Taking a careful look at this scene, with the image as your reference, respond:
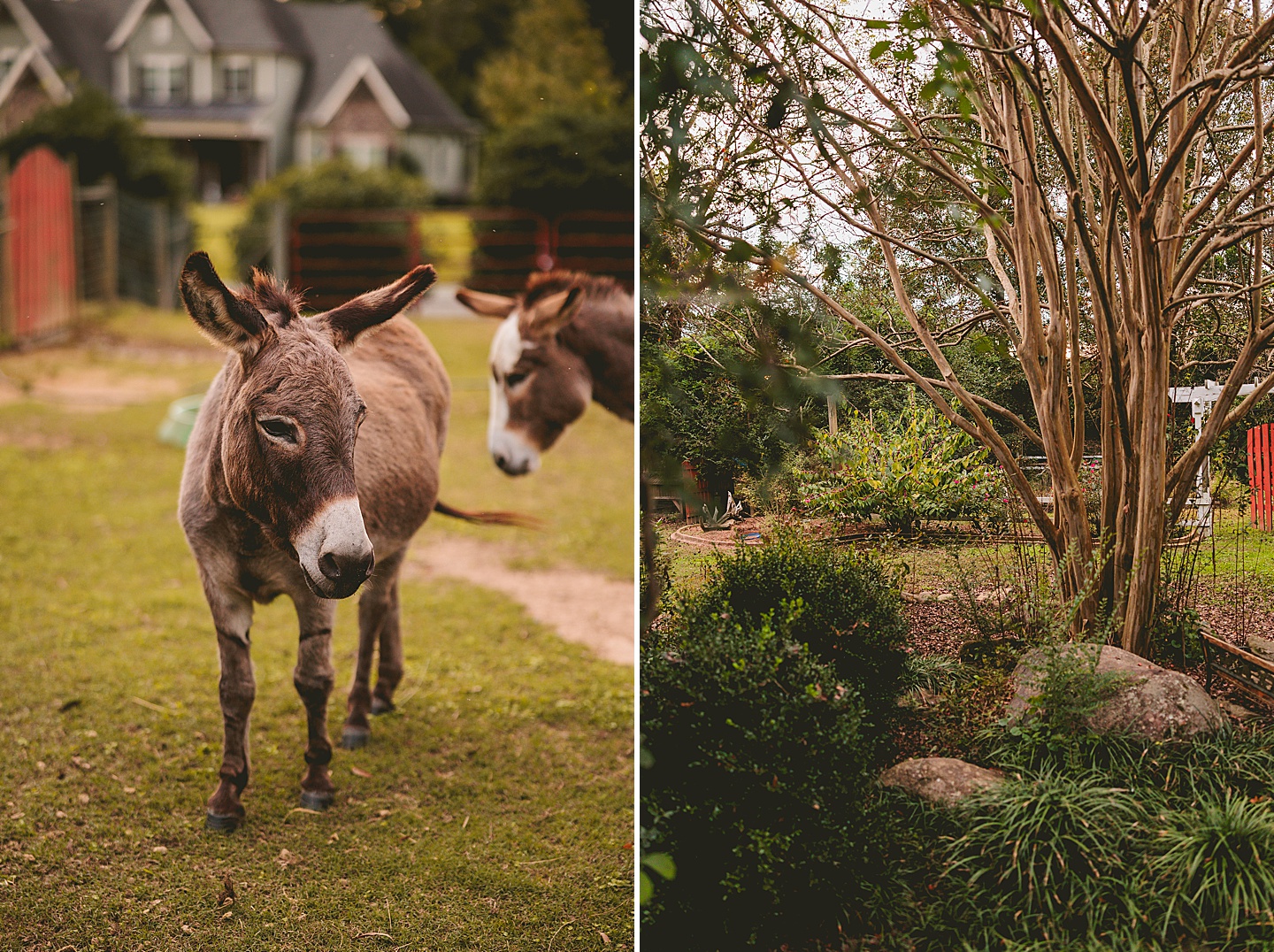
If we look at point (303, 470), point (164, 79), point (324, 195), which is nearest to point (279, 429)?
point (303, 470)

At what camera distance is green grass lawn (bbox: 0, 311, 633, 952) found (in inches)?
129

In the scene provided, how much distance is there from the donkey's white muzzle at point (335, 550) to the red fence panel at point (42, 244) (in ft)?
36.7

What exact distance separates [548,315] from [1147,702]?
2.63 metres

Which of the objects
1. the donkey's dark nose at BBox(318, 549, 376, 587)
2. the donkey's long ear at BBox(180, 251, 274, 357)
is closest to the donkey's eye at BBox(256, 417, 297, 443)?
the donkey's long ear at BBox(180, 251, 274, 357)

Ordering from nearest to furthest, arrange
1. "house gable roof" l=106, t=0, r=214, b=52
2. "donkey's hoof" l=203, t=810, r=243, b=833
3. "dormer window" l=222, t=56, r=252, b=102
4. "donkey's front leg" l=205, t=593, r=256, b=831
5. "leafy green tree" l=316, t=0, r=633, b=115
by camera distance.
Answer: "donkey's front leg" l=205, t=593, r=256, b=831, "donkey's hoof" l=203, t=810, r=243, b=833, "house gable roof" l=106, t=0, r=214, b=52, "dormer window" l=222, t=56, r=252, b=102, "leafy green tree" l=316, t=0, r=633, b=115

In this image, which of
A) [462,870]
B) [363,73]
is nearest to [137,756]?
[462,870]

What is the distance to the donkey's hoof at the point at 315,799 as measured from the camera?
3875 millimetres

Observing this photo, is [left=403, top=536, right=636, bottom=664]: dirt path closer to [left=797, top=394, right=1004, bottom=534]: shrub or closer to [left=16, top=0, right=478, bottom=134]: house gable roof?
[left=797, top=394, right=1004, bottom=534]: shrub

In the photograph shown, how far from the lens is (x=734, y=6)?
2664 mm

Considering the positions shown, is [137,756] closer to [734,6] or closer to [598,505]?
[734,6]

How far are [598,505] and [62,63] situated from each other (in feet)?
78.5

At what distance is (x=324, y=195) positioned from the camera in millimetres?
16031

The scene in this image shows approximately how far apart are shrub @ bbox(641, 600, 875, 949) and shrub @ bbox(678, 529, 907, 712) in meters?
0.10

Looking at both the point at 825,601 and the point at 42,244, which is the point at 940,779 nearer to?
the point at 825,601
